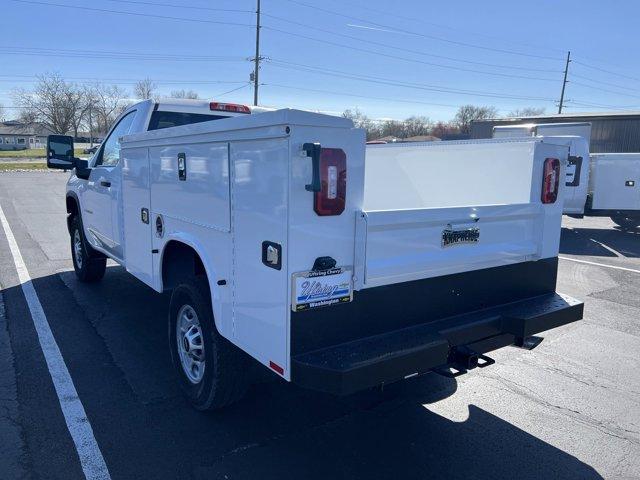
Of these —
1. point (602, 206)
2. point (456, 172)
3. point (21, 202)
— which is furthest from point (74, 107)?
point (456, 172)

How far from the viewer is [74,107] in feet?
225

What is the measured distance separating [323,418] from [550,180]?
2.33m

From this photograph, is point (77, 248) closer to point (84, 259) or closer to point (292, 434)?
point (84, 259)

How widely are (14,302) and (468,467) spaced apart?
18.1 feet

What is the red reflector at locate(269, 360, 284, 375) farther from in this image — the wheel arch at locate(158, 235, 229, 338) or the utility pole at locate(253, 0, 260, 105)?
the utility pole at locate(253, 0, 260, 105)

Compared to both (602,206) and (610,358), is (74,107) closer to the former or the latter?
(602,206)

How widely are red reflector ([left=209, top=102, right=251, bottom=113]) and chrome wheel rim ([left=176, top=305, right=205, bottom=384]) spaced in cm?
252

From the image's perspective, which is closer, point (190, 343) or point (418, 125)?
point (190, 343)

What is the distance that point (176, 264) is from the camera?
4070 mm

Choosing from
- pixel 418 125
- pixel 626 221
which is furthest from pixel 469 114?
pixel 626 221

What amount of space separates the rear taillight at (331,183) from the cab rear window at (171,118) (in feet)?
9.34

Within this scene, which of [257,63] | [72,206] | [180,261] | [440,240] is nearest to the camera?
[440,240]

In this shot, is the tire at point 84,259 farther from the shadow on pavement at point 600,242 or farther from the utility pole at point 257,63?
the utility pole at point 257,63

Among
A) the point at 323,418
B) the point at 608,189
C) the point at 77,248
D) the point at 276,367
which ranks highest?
the point at 608,189
